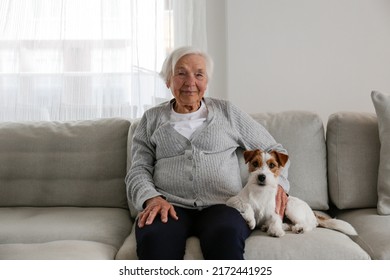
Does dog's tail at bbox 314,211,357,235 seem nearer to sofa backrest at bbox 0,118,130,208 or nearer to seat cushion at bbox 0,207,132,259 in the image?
seat cushion at bbox 0,207,132,259

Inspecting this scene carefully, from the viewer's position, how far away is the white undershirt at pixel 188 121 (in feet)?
6.21

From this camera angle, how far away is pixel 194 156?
5.91ft

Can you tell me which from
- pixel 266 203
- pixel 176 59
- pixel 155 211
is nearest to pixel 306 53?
pixel 176 59

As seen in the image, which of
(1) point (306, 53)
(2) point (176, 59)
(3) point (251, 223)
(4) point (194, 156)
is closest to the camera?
(3) point (251, 223)

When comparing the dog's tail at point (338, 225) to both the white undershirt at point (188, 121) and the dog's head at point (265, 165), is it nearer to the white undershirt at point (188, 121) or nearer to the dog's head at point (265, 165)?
the dog's head at point (265, 165)

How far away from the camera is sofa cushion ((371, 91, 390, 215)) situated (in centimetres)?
191

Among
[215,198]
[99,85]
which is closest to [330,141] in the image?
[215,198]

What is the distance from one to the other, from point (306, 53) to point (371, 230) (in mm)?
1267

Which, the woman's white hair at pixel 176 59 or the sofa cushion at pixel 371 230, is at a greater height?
the woman's white hair at pixel 176 59

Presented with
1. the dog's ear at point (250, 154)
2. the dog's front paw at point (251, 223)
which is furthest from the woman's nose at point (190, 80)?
the dog's front paw at point (251, 223)

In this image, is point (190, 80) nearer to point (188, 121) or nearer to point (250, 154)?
point (188, 121)

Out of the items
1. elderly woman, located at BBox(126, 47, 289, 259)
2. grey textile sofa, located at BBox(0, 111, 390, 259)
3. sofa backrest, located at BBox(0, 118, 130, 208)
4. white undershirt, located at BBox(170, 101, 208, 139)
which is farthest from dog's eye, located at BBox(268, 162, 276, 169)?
sofa backrest, located at BBox(0, 118, 130, 208)

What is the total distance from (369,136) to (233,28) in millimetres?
1058

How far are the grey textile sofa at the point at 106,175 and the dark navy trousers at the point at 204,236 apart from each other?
0.17 metres
